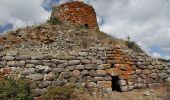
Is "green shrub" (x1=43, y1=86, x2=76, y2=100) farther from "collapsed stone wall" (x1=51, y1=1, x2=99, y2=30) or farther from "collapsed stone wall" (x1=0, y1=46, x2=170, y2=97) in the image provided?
"collapsed stone wall" (x1=51, y1=1, x2=99, y2=30)

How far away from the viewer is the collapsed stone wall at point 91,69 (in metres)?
8.05

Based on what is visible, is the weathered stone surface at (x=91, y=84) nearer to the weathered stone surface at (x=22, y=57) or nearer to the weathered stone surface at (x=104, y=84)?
the weathered stone surface at (x=104, y=84)

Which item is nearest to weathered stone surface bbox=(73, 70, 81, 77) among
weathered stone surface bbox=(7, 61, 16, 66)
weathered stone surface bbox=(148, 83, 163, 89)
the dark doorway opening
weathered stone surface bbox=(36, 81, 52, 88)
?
weathered stone surface bbox=(36, 81, 52, 88)

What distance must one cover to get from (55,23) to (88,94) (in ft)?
13.5

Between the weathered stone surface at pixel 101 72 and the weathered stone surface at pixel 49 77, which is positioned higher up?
the weathered stone surface at pixel 101 72

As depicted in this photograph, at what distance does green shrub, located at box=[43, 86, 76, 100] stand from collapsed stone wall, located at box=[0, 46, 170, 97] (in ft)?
1.13

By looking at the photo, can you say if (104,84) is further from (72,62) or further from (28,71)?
(28,71)

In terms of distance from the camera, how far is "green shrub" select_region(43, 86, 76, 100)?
7.50m

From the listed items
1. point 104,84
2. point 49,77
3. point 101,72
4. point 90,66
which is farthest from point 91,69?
point 49,77

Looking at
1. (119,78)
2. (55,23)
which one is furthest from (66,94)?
(55,23)

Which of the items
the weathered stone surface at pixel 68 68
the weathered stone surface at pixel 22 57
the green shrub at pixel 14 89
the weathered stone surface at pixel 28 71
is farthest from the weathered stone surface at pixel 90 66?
the green shrub at pixel 14 89

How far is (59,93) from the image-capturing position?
24.9 feet

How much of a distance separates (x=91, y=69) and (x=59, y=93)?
5.07 feet

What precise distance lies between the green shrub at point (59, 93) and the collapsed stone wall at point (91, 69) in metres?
0.35
